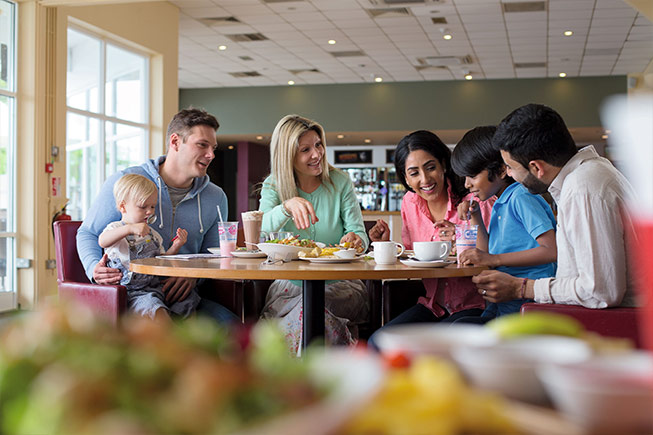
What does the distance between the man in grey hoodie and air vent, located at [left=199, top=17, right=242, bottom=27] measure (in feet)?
21.8

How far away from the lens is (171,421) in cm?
42

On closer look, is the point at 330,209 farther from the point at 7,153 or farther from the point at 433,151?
the point at 7,153

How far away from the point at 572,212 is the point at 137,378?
1.55 metres

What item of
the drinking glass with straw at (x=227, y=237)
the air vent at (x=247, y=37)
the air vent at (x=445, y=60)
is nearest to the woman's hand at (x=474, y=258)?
the drinking glass with straw at (x=227, y=237)

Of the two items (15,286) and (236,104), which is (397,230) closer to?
(236,104)

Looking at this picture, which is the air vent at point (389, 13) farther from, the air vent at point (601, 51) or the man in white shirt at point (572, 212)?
the man in white shirt at point (572, 212)

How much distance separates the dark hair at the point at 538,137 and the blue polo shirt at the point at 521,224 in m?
0.28

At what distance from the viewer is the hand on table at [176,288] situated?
271 cm

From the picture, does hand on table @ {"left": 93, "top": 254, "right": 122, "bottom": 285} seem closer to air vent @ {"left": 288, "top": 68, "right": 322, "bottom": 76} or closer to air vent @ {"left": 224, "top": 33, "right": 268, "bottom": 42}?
air vent @ {"left": 224, "top": 33, "right": 268, "bottom": 42}

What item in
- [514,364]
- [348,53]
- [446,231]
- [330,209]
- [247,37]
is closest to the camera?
[514,364]

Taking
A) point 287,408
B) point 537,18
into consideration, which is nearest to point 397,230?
point 537,18

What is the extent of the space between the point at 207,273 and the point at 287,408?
150 cm

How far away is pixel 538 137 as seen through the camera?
6.48ft

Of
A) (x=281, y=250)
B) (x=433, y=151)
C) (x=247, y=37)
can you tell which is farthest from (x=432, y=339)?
(x=247, y=37)
